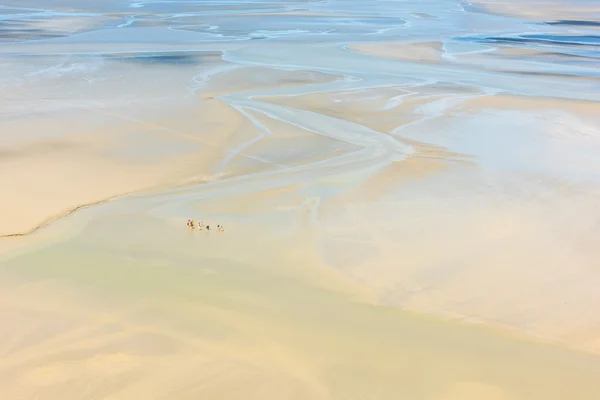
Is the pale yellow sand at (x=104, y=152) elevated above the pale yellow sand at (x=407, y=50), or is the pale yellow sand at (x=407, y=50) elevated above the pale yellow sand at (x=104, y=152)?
the pale yellow sand at (x=407, y=50)

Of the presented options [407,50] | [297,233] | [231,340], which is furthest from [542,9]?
[231,340]

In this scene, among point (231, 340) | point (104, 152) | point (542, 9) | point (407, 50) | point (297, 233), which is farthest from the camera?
point (542, 9)

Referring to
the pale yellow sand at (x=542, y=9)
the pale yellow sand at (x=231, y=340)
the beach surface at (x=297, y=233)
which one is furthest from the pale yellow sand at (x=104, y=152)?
the pale yellow sand at (x=542, y=9)

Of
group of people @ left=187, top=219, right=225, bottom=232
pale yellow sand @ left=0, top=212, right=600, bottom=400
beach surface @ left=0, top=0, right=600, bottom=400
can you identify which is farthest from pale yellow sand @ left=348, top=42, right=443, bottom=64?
pale yellow sand @ left=0, top=212, right=600, bottom=400

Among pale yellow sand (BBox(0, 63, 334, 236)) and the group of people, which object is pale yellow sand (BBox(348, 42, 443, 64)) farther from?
the group of people

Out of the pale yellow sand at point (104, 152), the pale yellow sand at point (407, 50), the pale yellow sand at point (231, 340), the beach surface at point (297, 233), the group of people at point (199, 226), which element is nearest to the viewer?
the pale yellow sand at point (231, 340)

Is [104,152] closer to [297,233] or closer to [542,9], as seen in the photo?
[297,233]

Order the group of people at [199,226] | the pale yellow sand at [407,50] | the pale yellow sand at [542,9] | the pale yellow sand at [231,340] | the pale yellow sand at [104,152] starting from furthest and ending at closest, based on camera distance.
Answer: the pale yellow sand at [542,9]
the pale yellow sand at [407,50]
the pale yellow sand at [104,152]
the group of people at [199,226]
the pale yellow sand at [231,340]

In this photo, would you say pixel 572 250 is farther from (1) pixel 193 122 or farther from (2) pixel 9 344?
(1) pixel 193 122

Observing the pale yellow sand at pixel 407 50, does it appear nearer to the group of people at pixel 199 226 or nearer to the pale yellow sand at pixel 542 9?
the pale yellow sand at pixel 542 9
